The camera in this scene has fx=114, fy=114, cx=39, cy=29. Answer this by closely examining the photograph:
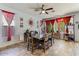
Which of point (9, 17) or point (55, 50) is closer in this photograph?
point (9, 17)

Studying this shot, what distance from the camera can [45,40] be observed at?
2004mm

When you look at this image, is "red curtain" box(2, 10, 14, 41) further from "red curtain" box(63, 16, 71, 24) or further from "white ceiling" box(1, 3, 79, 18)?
"red curtain" box(63, 16, 71, 24)

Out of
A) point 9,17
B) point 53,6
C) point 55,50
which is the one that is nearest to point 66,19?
point 53,6

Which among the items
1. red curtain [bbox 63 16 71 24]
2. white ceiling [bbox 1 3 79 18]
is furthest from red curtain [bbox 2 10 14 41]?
red curtain [bbox 63 16 71 24]

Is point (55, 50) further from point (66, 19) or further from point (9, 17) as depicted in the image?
point (9, 17)

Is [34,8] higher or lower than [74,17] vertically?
higher

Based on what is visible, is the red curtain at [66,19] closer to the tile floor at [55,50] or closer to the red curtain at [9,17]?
the tile floor at [55,50]


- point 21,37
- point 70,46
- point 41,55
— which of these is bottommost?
point 41,55

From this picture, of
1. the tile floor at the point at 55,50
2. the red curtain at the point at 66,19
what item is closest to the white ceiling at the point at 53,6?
the red curtain at the point at 66,19

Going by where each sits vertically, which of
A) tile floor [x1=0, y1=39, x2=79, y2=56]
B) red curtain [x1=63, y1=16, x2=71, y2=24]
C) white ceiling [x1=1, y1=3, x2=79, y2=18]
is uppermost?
white ceiling [x1=1, y1=3, x2=79, y2=18]

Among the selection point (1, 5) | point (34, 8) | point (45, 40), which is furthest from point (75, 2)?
point (1, 5)

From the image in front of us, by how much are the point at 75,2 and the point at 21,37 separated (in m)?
1.10

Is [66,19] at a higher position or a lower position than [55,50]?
higher

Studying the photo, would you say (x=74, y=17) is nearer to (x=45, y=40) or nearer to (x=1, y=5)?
(x=45, y=40)
